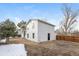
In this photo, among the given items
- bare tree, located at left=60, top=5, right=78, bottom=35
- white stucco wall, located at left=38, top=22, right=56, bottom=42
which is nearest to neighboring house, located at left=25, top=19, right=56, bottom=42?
white stucco wall, located at left=38, top=22, right=56, bottom=42

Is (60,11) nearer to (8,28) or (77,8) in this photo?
(77,8)

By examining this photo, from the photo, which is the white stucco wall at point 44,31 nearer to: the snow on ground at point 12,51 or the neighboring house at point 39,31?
the neighboring house at point 39,31

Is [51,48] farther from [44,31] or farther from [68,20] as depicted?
[68,20]

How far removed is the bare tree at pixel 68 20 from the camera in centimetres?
616

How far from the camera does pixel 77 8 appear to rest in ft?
20.1

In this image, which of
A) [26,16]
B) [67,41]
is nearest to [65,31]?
[67,41]

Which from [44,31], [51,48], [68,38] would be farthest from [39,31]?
[68,38]

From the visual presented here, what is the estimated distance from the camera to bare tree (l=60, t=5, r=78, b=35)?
616 cm

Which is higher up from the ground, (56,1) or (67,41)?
(56,1)

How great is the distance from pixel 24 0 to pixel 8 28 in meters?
0.39

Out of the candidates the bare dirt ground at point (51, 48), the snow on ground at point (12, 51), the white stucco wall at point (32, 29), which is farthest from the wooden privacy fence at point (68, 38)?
the snow on ground at point (12, 51)

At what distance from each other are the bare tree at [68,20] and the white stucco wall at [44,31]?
0.43ft

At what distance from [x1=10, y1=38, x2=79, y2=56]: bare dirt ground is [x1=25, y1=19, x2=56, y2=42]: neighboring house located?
6 centimetres

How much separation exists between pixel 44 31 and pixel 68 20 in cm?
32
